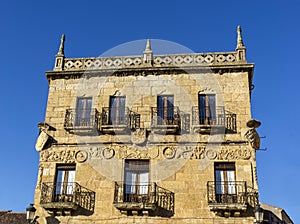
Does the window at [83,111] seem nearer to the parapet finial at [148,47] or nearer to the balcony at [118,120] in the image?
the balcony at [118,120]

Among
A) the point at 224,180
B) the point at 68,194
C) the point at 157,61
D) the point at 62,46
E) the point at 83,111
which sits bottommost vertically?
the point at 68,194

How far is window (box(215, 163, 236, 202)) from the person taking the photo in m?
16.1

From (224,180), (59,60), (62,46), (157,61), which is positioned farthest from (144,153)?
(62,46)

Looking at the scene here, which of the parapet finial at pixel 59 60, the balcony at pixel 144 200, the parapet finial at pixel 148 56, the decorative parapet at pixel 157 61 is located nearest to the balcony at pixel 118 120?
the decorative parapet at pixel 157 61

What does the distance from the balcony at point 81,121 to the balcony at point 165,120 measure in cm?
244

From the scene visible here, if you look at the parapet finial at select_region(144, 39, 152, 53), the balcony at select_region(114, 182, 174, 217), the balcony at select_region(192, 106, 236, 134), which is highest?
the parapet finial at select_region(144, 39, 152, 53)

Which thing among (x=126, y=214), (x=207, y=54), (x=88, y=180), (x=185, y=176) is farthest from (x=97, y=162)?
(x=207, y=54)

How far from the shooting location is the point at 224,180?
16484 mm

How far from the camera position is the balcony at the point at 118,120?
57.0 feet

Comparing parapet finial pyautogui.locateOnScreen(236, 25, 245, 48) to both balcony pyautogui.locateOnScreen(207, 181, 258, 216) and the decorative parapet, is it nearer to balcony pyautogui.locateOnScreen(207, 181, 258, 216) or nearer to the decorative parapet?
the decorative parapet

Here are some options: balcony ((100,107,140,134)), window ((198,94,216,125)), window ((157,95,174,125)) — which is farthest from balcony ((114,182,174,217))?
window ((198,94,216,125))

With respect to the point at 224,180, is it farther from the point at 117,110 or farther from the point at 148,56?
the point at 148,56

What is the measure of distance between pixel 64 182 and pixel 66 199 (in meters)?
0.77

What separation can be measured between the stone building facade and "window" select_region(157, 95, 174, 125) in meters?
0.04
